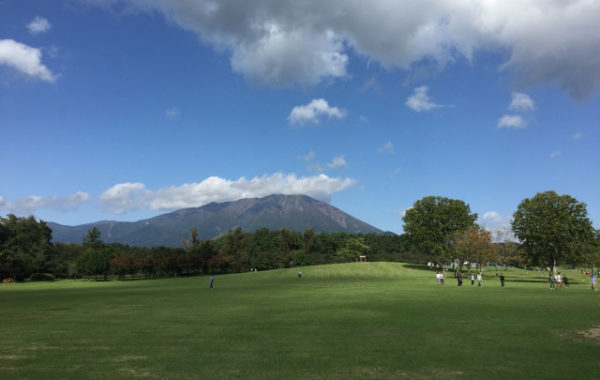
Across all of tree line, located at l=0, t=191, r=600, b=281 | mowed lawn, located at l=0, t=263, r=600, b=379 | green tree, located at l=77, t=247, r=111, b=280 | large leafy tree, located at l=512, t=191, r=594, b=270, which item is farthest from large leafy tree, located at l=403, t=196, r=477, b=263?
green tree, located at l=77, t=247, r=111, b=280

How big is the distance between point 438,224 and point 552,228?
3110 cm

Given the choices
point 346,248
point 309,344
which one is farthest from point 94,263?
point 309,344

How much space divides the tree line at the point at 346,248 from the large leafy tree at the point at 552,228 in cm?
15

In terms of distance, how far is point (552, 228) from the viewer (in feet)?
212

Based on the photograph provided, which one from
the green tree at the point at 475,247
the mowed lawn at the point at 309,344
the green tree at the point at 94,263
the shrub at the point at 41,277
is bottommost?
the shrub at the point at 41,277

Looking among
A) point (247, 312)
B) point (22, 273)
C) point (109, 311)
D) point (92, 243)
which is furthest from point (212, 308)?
point (92, 243)

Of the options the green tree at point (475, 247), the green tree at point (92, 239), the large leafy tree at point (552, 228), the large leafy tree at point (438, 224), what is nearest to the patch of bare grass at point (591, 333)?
the large leafy tree at point (552, 228)

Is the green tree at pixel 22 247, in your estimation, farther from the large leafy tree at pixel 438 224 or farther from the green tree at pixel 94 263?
the large leafy tree at pixel 438 224

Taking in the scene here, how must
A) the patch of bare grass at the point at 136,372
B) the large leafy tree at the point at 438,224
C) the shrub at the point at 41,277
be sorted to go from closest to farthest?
the patch of bare grass at the point at 136,372, the large leafy tree at the point at 438,224, the shrub at the point at 41,277

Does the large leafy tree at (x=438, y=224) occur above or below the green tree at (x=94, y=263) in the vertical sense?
above

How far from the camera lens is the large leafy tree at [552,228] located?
65062 millimetres

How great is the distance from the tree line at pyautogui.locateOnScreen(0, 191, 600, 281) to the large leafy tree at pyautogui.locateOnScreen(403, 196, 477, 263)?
0.76ft

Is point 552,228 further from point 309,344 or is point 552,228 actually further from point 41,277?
point 41,277

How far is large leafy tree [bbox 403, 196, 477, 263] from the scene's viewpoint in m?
91.0
